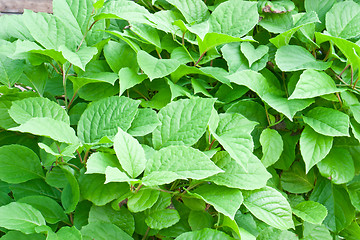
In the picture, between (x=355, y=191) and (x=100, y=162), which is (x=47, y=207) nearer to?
(x=100, y=162)

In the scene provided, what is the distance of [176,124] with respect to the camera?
640mm

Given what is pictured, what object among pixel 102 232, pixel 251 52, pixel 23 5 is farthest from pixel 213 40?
pixel 23 5

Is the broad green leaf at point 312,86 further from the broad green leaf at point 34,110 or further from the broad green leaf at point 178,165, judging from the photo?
the broad green leaf at point 34,110

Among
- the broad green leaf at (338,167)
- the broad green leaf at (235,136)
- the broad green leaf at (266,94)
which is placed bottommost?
the broad green leaf at (338,167)

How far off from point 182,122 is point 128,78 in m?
0.15

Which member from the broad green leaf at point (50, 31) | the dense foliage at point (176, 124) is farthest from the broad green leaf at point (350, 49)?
the broad green leaf at point (50, 31)

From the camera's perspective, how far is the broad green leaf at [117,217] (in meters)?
0.61

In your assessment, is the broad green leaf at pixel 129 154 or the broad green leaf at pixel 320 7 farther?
the broad green leaf at pixel 320 7

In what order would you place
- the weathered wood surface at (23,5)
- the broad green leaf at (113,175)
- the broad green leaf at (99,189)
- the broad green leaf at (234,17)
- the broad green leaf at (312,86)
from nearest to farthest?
the broad green leaf at (113,175) < the broad green leaf at (99,189) < the broad green leaf at (312,86) < the broad green leaf at (234,17) < the weathered wood surface at (23,5)

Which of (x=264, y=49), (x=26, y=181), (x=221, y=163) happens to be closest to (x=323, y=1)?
(x=264, y=49)

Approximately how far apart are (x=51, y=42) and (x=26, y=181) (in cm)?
27

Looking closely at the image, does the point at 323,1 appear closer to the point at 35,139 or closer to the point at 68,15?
the point at 68,15

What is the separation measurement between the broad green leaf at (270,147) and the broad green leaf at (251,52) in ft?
0.52

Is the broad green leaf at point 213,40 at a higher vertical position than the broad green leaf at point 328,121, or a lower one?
higher
